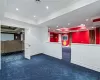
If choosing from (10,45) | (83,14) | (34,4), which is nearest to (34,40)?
(10,45)

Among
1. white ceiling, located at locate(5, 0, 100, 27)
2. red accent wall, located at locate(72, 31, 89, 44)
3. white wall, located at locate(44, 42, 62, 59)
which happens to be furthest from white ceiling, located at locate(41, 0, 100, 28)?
red accent wall, located at locate(72, 31, 89, 44)

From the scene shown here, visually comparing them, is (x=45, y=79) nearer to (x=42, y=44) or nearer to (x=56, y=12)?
(x=56, y=12)

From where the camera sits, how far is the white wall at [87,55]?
303 cm

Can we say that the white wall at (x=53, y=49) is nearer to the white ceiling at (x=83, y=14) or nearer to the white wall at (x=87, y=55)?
the white wall at (x=87, y=55)

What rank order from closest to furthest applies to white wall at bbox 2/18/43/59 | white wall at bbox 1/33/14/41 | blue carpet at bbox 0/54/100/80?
blue carpet at bbox 0/54/100/80 < white wall at bbox 2/18/43/59 < white wall at bbox 1/33/14/41

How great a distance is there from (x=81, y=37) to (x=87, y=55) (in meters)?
7.68

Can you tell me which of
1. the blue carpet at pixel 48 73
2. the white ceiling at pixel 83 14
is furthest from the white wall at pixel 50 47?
the white ceiling at pixel 83 14

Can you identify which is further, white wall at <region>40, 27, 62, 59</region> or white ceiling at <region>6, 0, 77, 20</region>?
white wall at <region>40, 27, 62, 59</region>

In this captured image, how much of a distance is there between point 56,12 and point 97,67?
3379mm

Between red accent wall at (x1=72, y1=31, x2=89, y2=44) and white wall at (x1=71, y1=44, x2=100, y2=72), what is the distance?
701 centimetres

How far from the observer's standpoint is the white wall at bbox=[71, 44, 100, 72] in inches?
119

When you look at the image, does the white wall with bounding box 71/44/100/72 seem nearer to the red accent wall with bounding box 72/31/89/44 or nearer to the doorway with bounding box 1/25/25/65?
the doorway with bounding box 1/25/25/65

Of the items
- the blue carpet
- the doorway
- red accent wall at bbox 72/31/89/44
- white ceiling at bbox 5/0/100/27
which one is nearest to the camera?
the blue carpet

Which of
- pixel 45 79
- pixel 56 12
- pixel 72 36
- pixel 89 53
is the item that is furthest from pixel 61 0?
pixel 72 36
